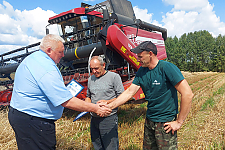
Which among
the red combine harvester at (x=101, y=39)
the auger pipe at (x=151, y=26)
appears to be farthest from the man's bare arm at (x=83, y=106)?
the auger pipe at (x=151, y=26)

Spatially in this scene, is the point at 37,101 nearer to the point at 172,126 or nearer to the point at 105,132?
the point at 105,132

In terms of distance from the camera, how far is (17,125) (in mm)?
1722

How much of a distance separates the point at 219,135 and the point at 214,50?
172 ft

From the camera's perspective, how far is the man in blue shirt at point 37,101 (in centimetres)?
166

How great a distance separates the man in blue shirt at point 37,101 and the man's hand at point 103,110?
546 mm

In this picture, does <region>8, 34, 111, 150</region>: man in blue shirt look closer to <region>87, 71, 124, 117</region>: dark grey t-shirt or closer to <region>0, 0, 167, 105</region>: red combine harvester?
<region>87, 71, 124, 117</region>: dark grey t-shirt

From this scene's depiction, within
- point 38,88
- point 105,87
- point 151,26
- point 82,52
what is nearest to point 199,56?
point 151,26

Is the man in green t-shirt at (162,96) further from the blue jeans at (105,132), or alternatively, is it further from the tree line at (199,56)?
the tree line at (199,56)

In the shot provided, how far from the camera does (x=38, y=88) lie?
1.67 meters

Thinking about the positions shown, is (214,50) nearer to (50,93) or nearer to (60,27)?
(60,27)

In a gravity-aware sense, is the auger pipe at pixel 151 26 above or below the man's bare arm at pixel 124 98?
above

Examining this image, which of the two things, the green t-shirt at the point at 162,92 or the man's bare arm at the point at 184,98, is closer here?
the man's bare arm at the point at 184,98

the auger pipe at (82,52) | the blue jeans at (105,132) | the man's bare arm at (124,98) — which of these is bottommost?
the blue jeans at (105,132)

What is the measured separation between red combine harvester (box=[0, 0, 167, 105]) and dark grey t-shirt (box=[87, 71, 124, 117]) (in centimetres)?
146
